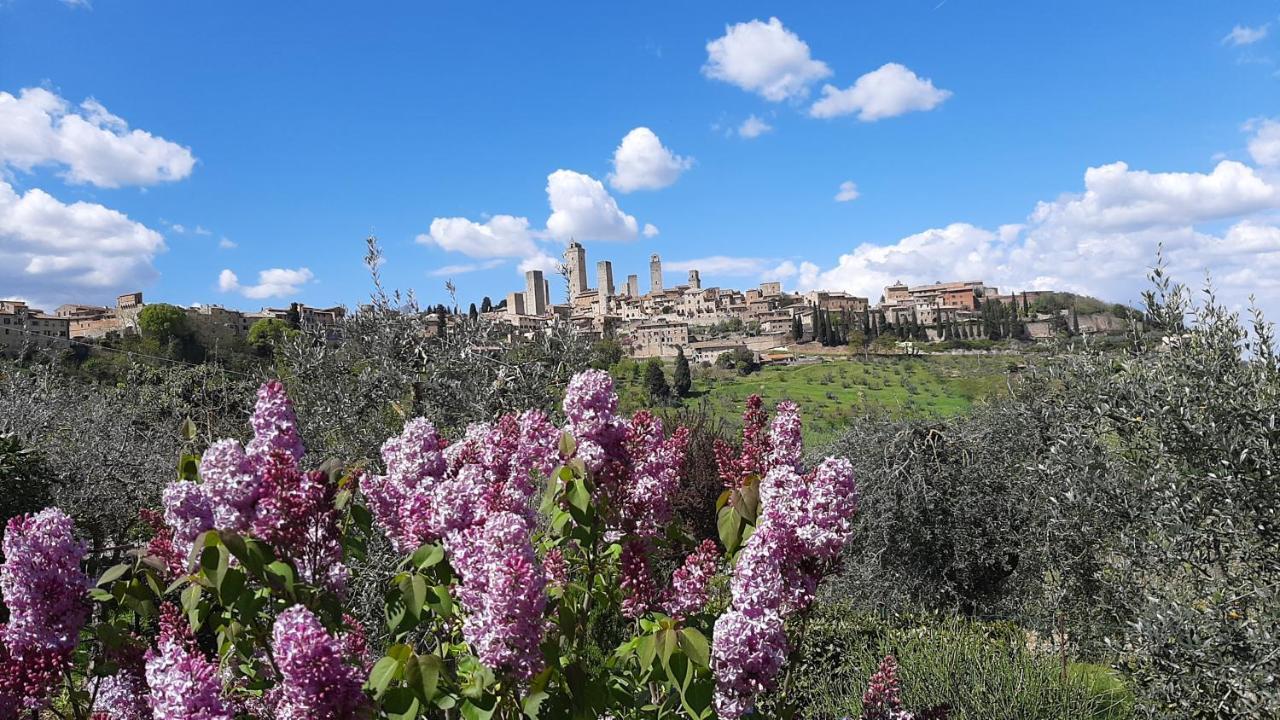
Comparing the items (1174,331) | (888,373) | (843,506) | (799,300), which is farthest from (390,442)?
(799,300)

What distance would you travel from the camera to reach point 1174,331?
460cm

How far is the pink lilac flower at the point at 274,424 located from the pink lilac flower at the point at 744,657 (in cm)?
131

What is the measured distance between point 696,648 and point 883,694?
1.17 metres

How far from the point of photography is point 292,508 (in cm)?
200

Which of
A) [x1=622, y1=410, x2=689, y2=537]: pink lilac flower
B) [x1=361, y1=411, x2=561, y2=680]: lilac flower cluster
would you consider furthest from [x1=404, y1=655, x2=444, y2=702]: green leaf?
[x1=622, y1=410, x2=689, y2=537]: pink lilac flower

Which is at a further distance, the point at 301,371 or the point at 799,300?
the point at 799,300

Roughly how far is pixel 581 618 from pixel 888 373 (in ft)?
239

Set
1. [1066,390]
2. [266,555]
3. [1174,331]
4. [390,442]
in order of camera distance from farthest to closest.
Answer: [1066,390] → [1174,331] → [390,442] → [266,555]

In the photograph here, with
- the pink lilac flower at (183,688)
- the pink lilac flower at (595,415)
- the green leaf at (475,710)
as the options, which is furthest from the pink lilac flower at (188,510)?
the pink lilac flower at (595,415)

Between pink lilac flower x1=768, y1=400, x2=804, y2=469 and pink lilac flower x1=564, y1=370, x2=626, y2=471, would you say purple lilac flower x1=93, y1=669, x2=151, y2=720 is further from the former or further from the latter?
pink lilac flower x1=768, y1=400, x2=804, y2=469

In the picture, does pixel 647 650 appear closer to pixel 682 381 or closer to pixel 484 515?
pixel 484 515

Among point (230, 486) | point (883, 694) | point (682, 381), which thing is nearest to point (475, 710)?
point (230, 486)

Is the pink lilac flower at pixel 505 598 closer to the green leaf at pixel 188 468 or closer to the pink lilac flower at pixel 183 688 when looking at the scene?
the pink lilac flower at pixel 183 688

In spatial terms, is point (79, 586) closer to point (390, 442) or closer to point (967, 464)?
point (390, 442)
